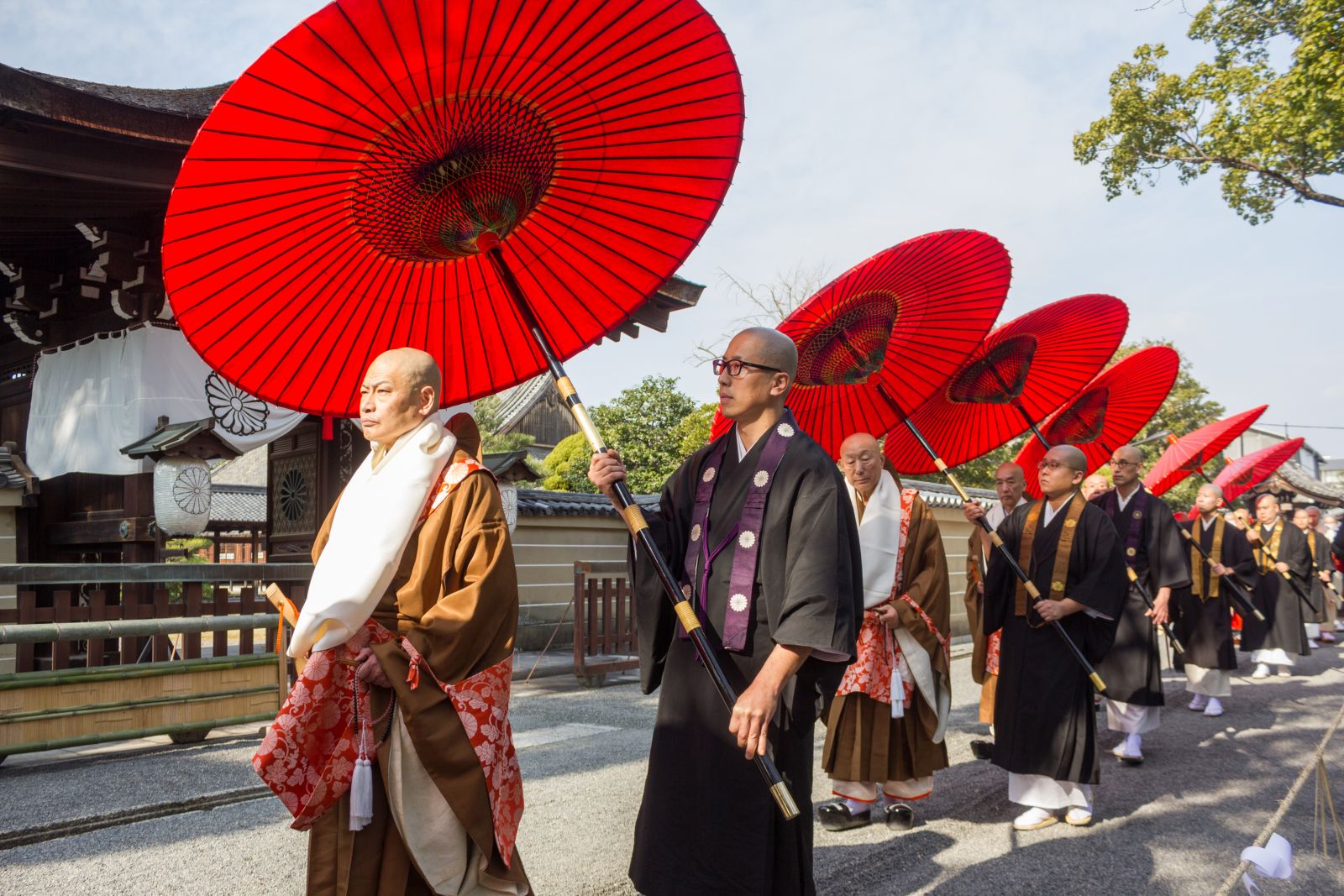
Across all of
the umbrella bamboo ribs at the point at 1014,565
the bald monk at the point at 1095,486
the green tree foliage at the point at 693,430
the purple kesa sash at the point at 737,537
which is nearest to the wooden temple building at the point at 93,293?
the umbrella bamboo ribs at the point at 1014,565

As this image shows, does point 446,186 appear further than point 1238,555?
No

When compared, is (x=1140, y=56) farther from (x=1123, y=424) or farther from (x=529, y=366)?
(x=529, y=366)

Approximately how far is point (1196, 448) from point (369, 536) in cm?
963

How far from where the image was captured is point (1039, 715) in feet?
16.2

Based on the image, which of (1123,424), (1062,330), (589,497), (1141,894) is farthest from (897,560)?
(589,497)

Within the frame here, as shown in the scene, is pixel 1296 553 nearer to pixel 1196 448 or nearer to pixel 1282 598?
pixel 1282 598

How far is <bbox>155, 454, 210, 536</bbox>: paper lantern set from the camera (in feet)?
26.3

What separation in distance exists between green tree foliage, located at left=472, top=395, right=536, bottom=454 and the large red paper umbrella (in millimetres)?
29626

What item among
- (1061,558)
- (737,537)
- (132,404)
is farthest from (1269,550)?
(132,404)

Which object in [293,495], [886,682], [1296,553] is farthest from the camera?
[1296,553]

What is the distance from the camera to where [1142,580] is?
7633 mm

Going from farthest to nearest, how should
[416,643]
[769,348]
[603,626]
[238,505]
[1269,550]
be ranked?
[238,505] < [1269,550] < [603,626] < [769,348] < [416,643]

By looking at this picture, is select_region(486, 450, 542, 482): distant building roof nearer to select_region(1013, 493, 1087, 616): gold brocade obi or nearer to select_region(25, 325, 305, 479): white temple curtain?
select_region(25, 325, 305, 479): white temple curtain

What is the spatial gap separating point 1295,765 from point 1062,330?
10.7 ft
